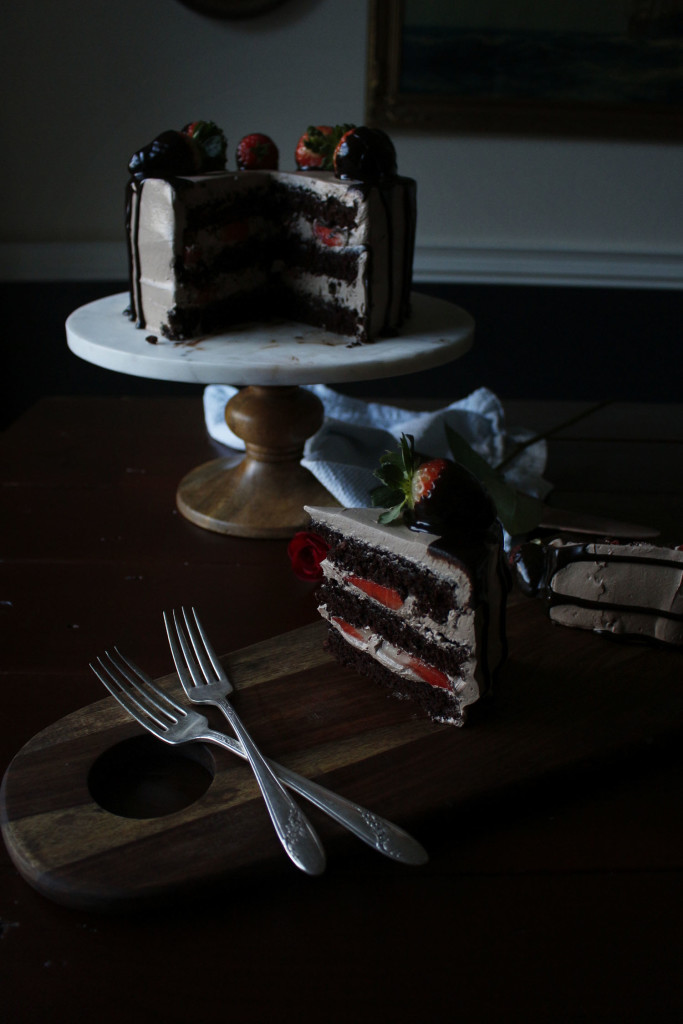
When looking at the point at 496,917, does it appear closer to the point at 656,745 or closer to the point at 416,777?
the point at 416,777

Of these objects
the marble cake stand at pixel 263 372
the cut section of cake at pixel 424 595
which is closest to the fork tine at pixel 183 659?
the cut section of cake at pixel 424 595

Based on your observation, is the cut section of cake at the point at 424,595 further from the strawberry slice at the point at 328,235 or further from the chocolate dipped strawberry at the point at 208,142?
the chocolate dipped strawberry at the point at 208,142

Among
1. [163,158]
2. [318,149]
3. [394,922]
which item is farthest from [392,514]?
[318,149]

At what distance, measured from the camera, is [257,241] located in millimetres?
1389

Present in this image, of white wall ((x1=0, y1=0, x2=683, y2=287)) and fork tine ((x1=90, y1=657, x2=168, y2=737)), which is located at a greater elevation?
white wall ((x1=0, y1=0, x2=683, y2=287))

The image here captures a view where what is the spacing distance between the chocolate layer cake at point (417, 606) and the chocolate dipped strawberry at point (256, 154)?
Answer: 2.57 ft

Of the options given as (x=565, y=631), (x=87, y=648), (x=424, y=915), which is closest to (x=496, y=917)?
(x=424, y=915)

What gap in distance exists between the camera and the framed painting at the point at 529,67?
210cm

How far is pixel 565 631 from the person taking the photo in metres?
0.89

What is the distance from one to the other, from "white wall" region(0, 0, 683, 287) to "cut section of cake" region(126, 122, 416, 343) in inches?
38.2

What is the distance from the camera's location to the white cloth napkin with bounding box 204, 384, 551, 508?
47.3 inches

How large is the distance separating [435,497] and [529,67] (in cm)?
182

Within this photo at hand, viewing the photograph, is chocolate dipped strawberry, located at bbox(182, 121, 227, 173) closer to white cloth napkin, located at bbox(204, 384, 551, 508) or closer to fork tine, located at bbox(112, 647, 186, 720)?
white cloth napkin, located at bbox(204, 384, 551, 508)

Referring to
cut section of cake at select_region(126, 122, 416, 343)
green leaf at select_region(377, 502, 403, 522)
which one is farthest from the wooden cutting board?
cut section of cake at select_region(126, 122, 416, 343)
